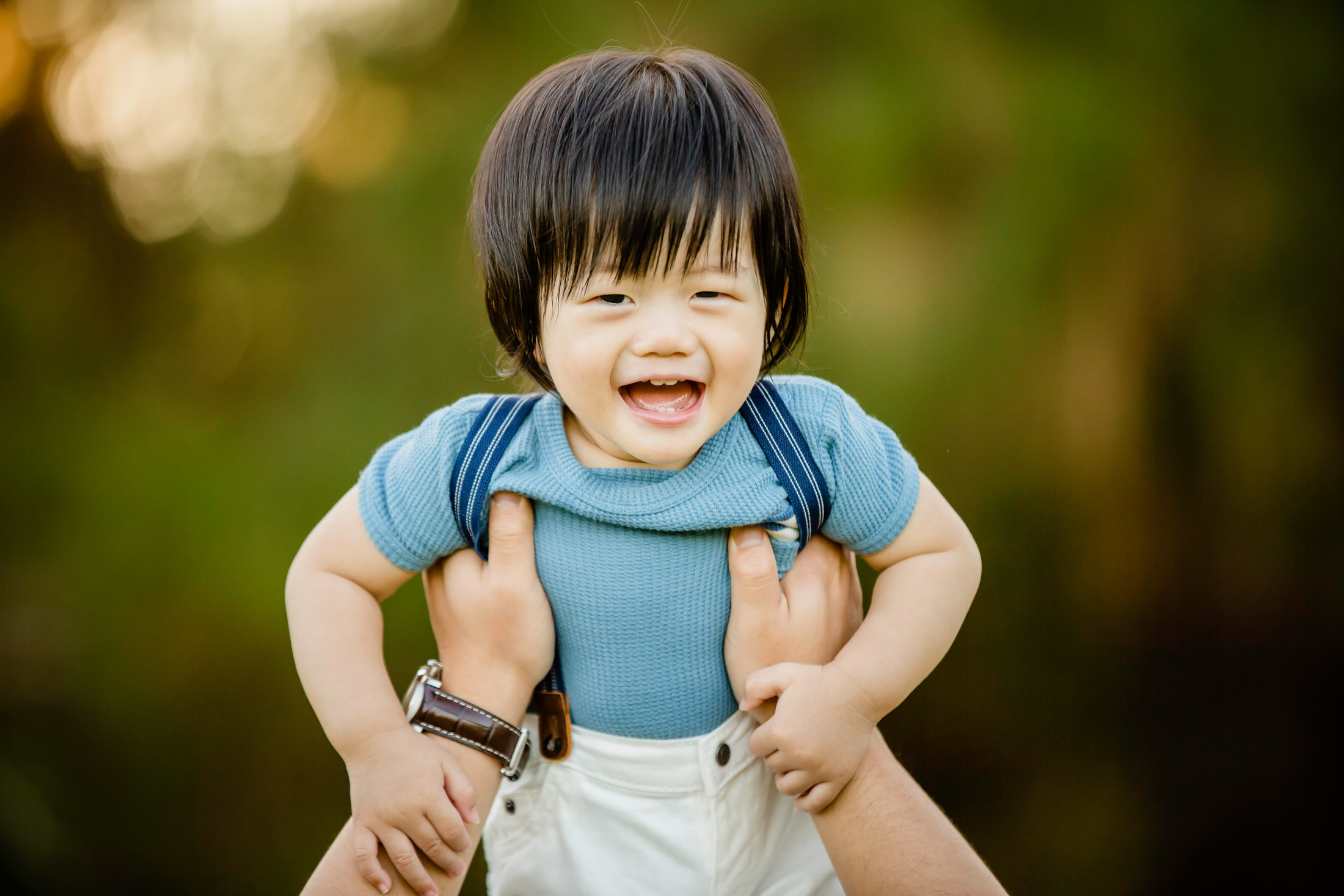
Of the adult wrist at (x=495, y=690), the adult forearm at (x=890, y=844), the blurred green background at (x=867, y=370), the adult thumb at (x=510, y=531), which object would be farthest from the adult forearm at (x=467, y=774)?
the blurred green background at (x=867, y=370)

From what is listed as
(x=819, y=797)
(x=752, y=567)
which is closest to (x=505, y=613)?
(x=752, y=567)

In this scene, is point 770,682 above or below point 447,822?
above

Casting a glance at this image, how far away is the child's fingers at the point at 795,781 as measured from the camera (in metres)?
0.89

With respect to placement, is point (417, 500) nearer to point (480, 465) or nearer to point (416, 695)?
point (480, 465)

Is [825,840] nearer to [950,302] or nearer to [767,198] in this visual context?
[767,198]

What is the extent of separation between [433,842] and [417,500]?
0.31m

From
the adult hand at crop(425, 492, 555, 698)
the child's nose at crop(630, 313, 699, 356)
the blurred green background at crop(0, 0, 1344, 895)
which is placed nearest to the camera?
the child's nose at crop(630, 313, 699, 356)

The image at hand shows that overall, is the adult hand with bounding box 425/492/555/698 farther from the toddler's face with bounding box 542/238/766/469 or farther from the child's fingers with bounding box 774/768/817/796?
the child's fingers with bounding box 774/768/817/796

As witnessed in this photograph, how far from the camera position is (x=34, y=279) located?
217 cm

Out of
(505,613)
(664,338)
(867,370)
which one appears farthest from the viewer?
(867,370)

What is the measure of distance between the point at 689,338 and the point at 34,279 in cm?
199

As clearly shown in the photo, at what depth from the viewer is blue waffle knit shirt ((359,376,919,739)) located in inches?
36.2

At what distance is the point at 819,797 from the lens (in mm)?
899

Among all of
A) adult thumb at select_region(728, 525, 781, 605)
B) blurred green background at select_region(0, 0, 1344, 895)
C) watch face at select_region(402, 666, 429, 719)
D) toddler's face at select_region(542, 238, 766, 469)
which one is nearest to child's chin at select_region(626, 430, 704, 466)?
toddler's face at select_region(542, 238, 766, 469)
